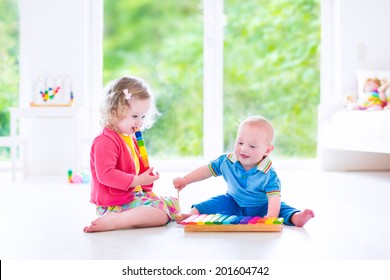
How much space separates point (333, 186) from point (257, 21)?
77.3 inches

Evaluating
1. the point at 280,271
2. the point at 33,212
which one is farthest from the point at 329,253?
the point at 33,212

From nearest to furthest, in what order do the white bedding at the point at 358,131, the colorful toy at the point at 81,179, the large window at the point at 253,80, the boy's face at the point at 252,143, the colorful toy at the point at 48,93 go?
the boy's face at the point at 252,143 < the colorful toy at the point at 81,179 < the white bedding at the point at 358,131 < the colorful toy at the point at 48,93 < the large window at the point at 253,80

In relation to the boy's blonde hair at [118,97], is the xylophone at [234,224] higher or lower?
lower

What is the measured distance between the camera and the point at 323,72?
4738 millimetres

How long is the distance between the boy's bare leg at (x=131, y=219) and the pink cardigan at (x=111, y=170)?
78mm

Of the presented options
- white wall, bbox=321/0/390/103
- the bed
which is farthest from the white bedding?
white wall, bbox=321/0/390/103

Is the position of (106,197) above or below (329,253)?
above

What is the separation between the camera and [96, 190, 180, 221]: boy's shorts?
6.59 feet

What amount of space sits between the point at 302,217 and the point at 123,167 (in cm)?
60

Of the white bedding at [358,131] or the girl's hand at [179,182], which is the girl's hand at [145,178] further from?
the white bedding at [358,131]

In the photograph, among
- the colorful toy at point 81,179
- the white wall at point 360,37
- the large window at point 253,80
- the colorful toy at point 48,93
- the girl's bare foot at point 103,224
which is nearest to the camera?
the girl's bare foot at point 103,224

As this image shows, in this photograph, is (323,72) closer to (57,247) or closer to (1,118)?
(1,118)

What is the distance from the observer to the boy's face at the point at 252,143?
1999 mm

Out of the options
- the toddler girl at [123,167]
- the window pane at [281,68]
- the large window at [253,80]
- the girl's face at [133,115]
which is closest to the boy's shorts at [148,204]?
the toddler girl at [123,167]
